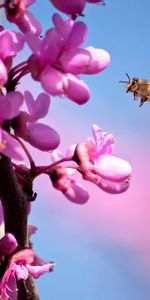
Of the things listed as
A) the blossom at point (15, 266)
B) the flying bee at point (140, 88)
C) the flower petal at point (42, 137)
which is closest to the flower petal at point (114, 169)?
the flower petal at point (42, 137)

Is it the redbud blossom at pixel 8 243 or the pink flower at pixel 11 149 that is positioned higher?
the pink flower at pixel 11 149

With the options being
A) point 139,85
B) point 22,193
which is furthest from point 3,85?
point 139,85

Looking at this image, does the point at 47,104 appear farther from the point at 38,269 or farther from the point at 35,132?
the point at 38,269

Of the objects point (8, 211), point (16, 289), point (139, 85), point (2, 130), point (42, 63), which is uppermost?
point (42, 63)

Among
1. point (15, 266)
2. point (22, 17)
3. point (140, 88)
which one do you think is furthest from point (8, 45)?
point (140, 88)

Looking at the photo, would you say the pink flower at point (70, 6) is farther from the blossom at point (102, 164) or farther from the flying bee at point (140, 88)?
the flying bee at point (140, 88)

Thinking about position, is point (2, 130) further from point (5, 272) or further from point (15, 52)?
point (5, 272)
